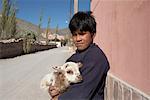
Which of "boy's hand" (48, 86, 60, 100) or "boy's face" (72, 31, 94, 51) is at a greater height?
"boy's face" (72, 31, 94, 51)

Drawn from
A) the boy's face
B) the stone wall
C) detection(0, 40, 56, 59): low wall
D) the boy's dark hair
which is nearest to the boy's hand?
the boy's face

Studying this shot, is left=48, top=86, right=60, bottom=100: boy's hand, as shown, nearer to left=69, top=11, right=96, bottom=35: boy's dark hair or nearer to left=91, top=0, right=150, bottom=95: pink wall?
left=69, top=11, right=96, bottom=35: boy's dark hair

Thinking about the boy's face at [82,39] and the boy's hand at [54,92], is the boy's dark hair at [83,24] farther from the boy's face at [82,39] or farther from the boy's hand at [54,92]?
the boy's hand at [54,92]

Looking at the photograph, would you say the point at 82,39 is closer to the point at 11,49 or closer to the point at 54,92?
the point at 54,92

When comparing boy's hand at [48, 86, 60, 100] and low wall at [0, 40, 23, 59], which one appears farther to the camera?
low wall at [0, 40, 23, 59]

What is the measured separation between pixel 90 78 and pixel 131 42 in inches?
110

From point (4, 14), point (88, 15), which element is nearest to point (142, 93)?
A: point (88, 15)

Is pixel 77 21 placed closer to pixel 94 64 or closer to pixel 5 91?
pixel 94 64

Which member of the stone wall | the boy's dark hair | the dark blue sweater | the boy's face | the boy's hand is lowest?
the stone wall

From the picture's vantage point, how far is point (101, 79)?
2.98m

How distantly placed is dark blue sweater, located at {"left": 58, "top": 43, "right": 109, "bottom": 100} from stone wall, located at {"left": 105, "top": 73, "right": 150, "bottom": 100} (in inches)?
55.0

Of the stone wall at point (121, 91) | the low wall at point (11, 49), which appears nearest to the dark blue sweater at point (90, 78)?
the stone wall at point (121, 91)

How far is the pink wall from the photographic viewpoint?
461 cm

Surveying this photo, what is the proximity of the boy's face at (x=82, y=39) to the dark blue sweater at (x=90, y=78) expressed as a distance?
2.0 inches
